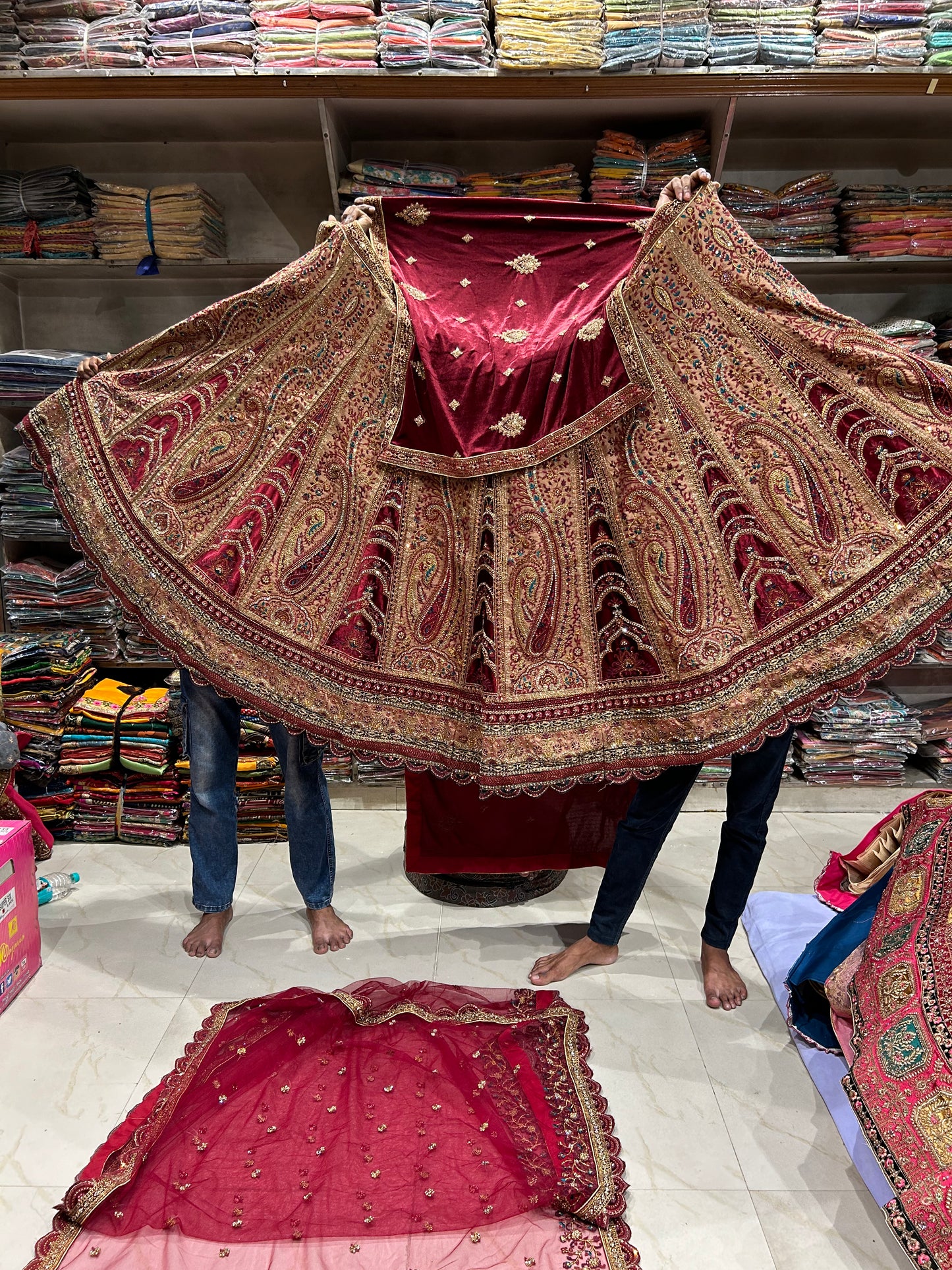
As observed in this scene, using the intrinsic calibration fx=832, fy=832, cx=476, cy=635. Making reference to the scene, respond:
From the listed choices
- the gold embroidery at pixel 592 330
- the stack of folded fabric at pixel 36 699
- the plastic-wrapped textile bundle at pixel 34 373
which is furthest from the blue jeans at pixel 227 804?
the plastic-wrapped textile bundle at pixel 34 373

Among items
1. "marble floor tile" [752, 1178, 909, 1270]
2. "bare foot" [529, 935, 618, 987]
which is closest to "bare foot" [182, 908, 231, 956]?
"bare foot" [529, 935, 618, 987]

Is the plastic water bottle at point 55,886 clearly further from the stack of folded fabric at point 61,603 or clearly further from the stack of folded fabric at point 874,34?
the stack of folded fabric at point 874,34

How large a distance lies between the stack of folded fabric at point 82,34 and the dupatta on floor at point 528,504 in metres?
1.41

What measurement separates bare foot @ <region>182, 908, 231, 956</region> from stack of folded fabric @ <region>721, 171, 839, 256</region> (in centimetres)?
274

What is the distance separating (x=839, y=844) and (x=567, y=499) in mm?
1786

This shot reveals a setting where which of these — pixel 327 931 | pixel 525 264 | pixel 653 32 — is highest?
pixel 653 32

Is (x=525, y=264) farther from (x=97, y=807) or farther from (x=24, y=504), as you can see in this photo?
(x=97, y=807)

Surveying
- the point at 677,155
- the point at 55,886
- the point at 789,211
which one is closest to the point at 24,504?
the point at 55,886

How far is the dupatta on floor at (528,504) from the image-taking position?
1672mm

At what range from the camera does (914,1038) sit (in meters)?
1.37

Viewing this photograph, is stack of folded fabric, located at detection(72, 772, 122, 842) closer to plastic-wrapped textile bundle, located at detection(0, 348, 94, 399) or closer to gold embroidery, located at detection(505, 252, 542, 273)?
plastic-wrapped textile bundle, located at detection(0, 348, 94, 399)

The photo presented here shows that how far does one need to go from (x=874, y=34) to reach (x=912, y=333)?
0.91 meters

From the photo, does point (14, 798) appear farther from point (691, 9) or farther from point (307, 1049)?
point (691, 9)

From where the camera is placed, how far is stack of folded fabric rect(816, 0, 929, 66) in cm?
256
